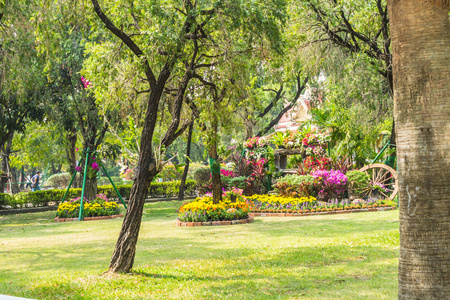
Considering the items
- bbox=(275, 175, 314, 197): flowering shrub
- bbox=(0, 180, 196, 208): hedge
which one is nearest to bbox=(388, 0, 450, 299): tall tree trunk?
bbox=(275, 175, 314, 197): flowering shrub

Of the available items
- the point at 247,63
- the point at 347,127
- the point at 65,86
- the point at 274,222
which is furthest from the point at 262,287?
the point at 65,86

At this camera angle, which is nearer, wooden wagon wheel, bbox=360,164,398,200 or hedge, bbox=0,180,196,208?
wooden wagon wheel, bbox=360,164,398,200

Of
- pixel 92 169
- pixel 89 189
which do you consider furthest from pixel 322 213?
pixel 89 189

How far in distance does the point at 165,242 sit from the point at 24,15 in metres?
8.58

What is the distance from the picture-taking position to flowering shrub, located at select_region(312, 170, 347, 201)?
1744 cm

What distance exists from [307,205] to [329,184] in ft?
5.16

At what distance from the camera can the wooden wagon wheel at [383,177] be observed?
59.5 ft

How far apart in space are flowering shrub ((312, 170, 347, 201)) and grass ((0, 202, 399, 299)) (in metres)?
3.97

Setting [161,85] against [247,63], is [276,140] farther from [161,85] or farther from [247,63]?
[161,85]

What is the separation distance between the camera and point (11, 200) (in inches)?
944

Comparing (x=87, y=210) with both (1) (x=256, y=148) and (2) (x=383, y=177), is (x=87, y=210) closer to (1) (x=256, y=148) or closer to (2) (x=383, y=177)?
(1) (x=256, y=148)

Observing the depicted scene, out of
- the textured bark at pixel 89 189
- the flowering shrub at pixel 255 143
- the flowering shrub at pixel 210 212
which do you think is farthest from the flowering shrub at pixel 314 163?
the textured bark at pixel 89 189

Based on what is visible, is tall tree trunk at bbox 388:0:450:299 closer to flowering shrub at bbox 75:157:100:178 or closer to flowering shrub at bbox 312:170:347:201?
flowering shrub at bbox 312:170:347:201

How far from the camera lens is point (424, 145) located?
399 centimetres
